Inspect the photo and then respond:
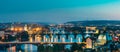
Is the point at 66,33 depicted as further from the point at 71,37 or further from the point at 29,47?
the point at 29,47

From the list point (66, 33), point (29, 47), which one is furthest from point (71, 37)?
point (29, 47)

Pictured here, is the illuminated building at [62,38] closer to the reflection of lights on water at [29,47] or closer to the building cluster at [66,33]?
the building cluster at [66,33]

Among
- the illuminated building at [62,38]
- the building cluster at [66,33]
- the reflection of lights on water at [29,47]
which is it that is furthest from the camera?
the reflection of lights on water at [29,47]

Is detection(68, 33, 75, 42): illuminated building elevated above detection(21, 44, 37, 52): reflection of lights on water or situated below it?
above

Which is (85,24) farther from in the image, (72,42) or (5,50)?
(5,50)

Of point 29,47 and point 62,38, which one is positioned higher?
point 62,38

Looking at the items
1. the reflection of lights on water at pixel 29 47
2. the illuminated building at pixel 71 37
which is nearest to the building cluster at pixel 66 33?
the illuminated building at pixel 71 37

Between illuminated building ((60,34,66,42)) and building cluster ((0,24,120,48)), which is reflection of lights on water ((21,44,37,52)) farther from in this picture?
illuminated building ((60,34,66,42))

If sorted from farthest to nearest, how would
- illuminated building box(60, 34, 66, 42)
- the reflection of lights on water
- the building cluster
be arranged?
the reflection of lights on water
illuminated building box(60, 34, 66, 42)
the building cluster

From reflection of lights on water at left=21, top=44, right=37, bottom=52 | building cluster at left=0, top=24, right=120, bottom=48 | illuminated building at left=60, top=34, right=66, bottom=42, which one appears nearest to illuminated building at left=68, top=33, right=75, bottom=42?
building cluster at left=0, top=24, right=120, bottom=48

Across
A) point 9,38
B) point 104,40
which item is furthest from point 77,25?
point 9,38

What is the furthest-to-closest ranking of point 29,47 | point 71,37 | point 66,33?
point 29,47 → point 66,33 → point 71,37
